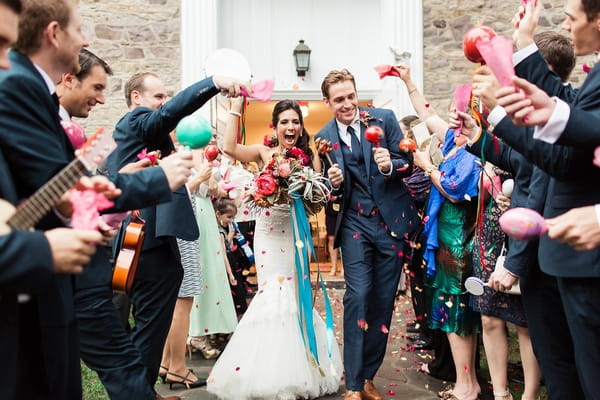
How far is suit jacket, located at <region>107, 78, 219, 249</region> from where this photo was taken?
2.97m

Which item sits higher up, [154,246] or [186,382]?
[154,246]

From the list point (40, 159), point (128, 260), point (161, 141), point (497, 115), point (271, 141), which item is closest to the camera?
point (40, 159)

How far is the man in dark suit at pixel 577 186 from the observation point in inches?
80.5

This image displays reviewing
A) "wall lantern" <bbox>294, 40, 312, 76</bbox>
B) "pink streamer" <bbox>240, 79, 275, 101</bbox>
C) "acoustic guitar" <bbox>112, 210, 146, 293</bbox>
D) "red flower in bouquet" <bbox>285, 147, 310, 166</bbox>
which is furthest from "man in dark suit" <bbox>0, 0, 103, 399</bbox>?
"wall lantern" <bbox>294, 40, 312, 76</bbox>

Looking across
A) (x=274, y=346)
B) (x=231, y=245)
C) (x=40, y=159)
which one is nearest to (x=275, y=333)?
(x=274, y=346)

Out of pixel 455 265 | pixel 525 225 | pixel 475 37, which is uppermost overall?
pixel 475 37

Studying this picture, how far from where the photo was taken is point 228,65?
3732mm

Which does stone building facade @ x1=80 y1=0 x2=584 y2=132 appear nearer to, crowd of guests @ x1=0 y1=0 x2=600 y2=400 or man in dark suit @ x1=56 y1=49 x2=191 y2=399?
crowd of guests @ x1=0 y1=0 x2=600 y2=400

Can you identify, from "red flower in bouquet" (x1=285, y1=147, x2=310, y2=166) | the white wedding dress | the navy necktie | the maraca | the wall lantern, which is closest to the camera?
the maraca

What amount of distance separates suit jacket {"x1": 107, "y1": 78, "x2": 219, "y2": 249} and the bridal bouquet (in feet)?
2.34

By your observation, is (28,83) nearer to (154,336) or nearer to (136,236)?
(136,236)

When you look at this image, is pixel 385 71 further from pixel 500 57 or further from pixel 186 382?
pixel 186 382

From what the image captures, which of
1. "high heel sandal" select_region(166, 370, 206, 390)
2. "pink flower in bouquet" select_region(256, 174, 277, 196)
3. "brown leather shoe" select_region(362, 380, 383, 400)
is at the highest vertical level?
"pink flower in bouquet" select_region(256, 174, 277, 196)

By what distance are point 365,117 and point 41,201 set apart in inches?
126
